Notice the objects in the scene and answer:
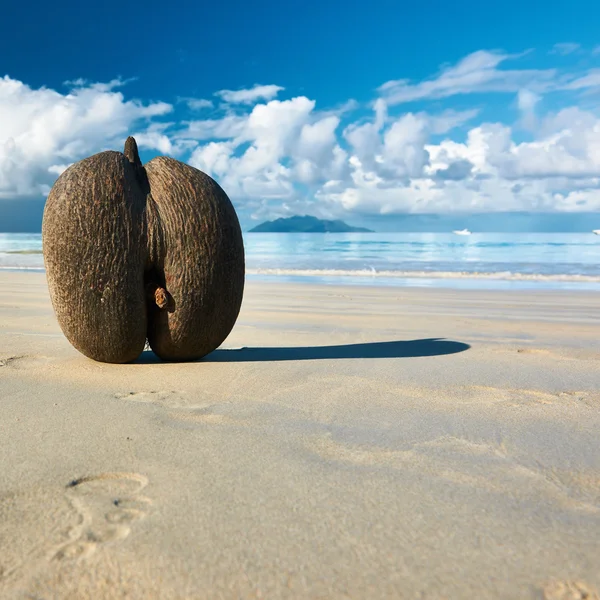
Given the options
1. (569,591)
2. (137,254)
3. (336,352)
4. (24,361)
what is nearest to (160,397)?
(137,254)

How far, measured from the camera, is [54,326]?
7996 millimetres

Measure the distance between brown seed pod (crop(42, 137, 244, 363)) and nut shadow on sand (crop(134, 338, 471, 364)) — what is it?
606 mm

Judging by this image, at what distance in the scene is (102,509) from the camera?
2.53m

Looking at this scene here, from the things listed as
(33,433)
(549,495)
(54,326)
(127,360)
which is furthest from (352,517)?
(54,326)

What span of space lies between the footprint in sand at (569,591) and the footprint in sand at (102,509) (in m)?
1.54

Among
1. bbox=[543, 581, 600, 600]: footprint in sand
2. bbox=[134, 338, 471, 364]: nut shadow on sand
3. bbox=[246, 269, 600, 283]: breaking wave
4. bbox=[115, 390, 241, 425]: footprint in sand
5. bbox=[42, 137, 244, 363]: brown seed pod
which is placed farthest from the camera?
bbox=[246, 269, 600, 283]: breaking wave

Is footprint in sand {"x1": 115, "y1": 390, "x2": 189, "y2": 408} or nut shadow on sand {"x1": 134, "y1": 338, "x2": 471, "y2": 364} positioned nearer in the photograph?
footprint in sand {"x1": 115, "y1": 390, "x2": 189, "y2": 408}

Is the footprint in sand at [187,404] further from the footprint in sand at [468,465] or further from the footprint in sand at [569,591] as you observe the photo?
the footprint in sand at [569,591]

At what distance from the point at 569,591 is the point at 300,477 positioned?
1.26 m

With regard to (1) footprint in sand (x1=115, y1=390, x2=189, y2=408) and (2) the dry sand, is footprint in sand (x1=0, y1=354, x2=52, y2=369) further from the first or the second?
(1) footprint in sand (x1=115, y1=390, x2=189, y2=408)

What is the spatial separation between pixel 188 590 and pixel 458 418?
2383mm

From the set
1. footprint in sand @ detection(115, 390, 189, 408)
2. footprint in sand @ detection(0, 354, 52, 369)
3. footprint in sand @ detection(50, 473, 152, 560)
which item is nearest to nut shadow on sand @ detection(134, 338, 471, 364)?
footprint in sand @ detection(0, 354, 52, 369)

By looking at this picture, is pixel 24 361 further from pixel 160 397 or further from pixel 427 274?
pixel 427 274

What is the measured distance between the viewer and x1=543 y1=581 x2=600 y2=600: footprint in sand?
1.99 meters
